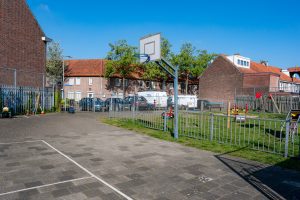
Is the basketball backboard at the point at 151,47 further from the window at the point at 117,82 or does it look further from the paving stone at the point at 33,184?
the window at the point at 117,82

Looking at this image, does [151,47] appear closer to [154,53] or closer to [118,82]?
[154,53]

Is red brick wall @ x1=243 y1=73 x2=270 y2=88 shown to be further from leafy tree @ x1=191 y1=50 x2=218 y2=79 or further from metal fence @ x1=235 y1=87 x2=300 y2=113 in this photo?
leafy tree @ x1=191 y1=50 x2=218 y2=79

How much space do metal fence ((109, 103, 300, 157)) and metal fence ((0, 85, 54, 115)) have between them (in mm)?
6835

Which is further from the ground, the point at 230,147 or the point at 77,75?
the point at 77,75

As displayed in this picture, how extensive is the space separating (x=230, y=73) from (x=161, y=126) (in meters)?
31.3

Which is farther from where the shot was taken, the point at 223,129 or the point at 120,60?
the point at 120,60

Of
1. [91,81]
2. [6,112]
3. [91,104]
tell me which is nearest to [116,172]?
[6,112]

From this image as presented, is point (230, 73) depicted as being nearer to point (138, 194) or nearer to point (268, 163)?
point (268, 163)

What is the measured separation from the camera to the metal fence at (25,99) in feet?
59.0

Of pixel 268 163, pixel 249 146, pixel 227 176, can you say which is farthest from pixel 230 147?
pixel 227 176

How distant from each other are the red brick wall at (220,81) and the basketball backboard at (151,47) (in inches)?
1182

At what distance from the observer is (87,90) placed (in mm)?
44719

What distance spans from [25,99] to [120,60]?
24.7m

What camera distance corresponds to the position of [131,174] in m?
5.82
